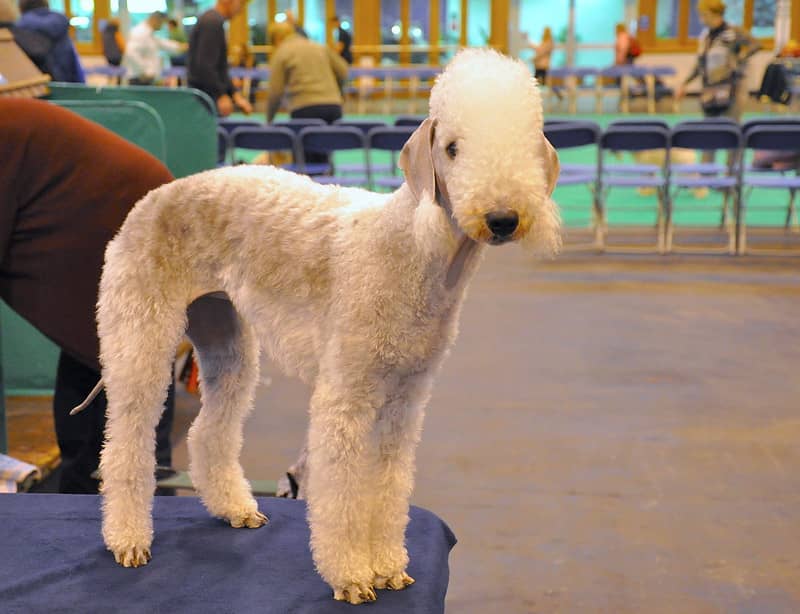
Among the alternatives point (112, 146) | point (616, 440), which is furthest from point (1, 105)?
point (616, 440)

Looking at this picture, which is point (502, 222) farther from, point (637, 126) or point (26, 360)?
point (637, 126)

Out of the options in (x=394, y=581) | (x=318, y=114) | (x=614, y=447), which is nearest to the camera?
(x=394, y=581)

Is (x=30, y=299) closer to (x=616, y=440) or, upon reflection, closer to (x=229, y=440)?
(x=229, y=440)

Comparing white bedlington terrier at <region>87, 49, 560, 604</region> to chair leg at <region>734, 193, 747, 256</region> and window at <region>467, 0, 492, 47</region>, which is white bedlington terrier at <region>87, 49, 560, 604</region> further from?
window at <region>467, 0, 492, 47</region>

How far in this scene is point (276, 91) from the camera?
7.34 m

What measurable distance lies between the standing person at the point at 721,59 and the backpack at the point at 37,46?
19.2ft

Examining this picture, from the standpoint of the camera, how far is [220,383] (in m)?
1.80

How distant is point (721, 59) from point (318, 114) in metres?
3.43

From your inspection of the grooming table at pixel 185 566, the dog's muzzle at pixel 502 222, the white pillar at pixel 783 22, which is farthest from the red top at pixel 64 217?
the white pillar at pixel 783 22

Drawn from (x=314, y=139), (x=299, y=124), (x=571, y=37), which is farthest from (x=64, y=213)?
(x=571, y=37)

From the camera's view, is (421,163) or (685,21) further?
(685,21)

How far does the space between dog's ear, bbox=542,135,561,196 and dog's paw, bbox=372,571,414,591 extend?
0.68 m

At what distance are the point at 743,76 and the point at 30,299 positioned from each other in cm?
777

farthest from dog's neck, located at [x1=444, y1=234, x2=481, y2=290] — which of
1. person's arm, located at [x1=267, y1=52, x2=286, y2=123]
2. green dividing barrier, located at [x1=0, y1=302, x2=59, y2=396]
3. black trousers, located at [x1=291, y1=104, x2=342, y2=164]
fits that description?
black trousers, located at [x1=291, y1=104, x2=342, y2=164]
